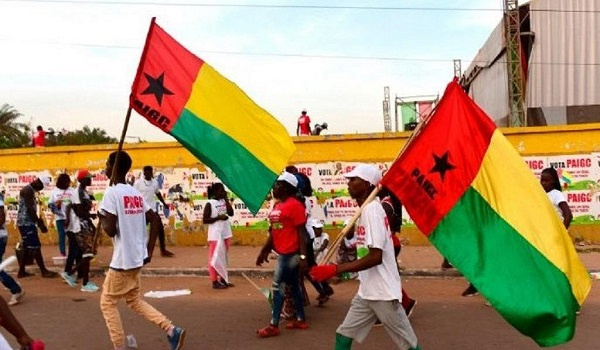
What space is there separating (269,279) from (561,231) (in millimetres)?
5807

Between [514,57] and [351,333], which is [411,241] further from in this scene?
[514,57]

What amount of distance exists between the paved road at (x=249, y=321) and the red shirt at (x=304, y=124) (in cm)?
982

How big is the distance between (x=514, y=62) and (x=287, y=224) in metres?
21.7

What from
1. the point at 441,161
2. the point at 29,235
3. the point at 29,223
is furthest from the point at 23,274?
the point at 441,161

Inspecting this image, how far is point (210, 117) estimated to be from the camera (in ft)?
19.1

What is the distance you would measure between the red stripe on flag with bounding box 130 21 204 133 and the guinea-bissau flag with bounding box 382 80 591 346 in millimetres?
2328

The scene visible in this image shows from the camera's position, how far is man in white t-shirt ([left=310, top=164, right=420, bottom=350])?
4207 millimetres

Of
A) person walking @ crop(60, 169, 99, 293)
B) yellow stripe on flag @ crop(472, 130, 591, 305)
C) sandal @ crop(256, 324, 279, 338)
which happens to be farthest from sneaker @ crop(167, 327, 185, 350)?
person walking @ crop(60, 169, 99, 293)

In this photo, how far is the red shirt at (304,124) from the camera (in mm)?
18234

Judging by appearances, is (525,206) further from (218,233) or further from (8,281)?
(8,281)

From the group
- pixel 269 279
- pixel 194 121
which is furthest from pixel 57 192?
pixel 194 121

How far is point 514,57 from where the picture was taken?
994 inches

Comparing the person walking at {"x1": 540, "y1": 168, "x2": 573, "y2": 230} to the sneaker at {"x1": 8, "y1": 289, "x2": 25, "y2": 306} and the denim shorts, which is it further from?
the denim shorts

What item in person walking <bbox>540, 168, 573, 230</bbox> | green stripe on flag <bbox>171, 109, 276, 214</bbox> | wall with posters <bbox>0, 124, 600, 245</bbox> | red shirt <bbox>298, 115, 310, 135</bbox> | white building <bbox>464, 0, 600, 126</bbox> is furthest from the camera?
white building <bbox>464, 0, 600, 126</bbox>
